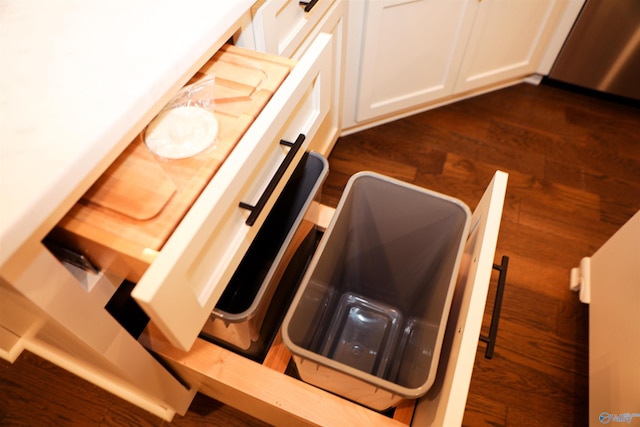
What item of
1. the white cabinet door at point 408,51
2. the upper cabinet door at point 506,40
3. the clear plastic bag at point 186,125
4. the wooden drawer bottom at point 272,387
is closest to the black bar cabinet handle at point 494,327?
the wooden drawer bottom at point 272,387

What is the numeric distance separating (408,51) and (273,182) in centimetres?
101

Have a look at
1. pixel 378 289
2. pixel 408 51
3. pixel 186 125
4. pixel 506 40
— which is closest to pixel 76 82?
pixel 186 125

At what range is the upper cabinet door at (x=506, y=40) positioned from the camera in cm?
148

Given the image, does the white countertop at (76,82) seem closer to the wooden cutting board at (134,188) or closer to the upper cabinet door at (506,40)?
the wooden cutting board at (134,188)

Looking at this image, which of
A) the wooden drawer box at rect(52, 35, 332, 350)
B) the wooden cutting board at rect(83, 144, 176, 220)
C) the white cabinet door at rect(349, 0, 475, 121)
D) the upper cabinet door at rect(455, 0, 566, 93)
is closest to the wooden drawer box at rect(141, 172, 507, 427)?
the wooden drawer box at rect(52, 35, 332, 350)

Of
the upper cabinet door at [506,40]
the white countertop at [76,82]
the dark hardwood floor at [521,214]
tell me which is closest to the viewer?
the white countertop at [76,82]

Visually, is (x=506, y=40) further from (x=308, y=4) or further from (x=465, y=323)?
(x=465, y=323)

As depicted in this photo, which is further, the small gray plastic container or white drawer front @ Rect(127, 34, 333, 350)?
the small gray plastic container

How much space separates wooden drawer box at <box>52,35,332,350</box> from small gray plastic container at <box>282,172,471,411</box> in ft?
0.63

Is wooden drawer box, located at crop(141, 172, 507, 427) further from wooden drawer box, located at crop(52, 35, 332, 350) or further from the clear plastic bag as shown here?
the clear plastic bag

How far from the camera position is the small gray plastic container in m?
0.76

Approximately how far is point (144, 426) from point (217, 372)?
1.56ft

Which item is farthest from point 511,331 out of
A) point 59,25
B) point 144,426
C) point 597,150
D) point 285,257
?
point 59,25

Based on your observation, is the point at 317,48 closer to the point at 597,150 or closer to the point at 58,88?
the point at 58,88
